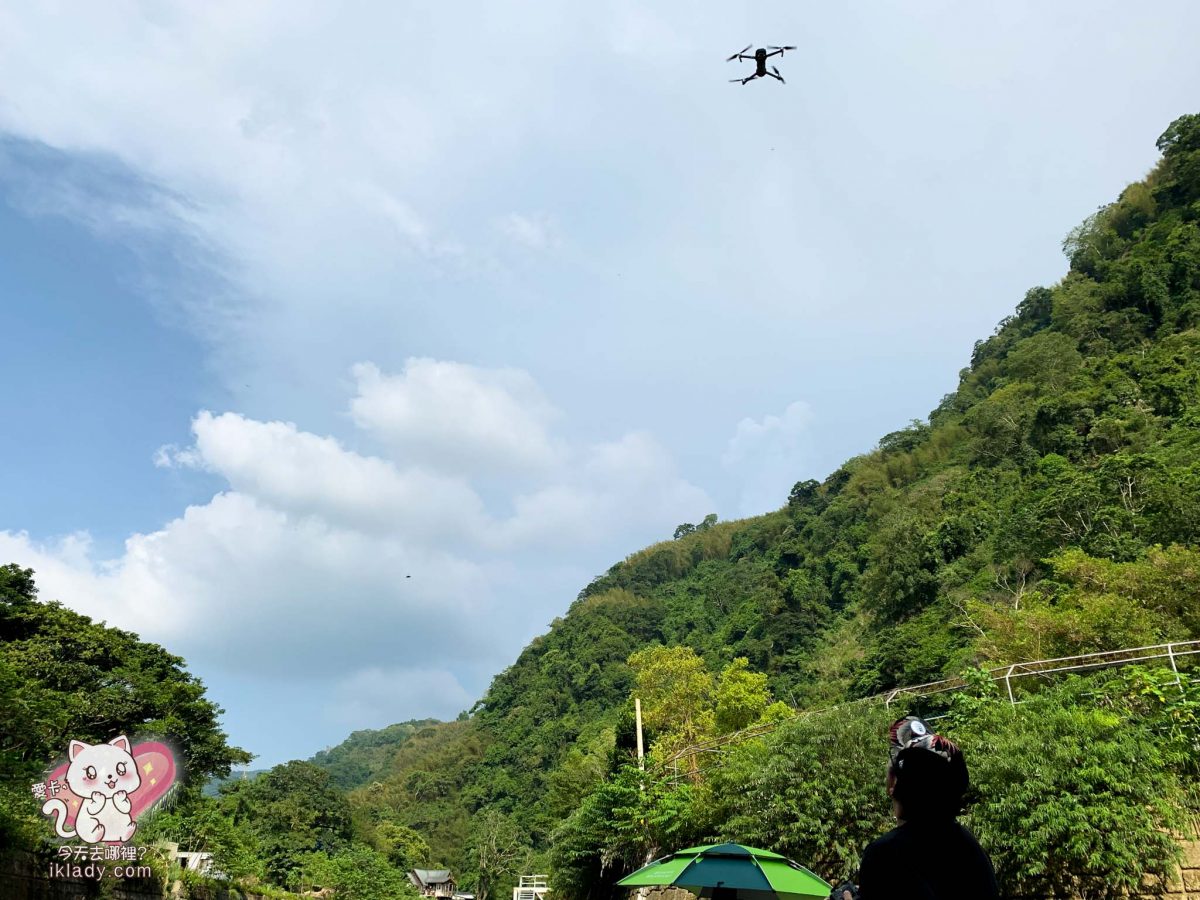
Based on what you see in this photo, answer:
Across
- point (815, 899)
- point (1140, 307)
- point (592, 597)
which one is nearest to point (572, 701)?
point (592, 597)

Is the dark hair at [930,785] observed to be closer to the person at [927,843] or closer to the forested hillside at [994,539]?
the person at [927,843]

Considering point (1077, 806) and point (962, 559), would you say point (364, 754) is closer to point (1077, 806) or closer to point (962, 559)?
point (962, 559)

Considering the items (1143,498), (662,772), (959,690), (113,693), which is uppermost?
(1143,498)

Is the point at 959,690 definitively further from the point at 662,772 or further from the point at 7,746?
the point at 7,746

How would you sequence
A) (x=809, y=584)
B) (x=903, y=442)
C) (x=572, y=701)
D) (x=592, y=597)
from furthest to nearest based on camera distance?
(x=592, y=597), (x=572, y=701), (x=903, y=442), (x=809, y=584)

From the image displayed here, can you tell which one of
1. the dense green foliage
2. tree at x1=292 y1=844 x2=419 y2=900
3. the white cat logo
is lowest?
tree at x1=292 y1=844 x2=419 y2=900

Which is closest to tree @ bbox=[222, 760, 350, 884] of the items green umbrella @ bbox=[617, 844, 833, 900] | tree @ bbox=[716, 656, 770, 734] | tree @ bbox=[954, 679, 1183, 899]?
tree @ bbox=[716, 656, 770, 734]

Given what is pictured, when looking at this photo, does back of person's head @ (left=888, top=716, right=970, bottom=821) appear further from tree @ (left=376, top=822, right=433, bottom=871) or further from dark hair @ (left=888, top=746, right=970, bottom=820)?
tree @ (left=376, top=822, right=433, bottom=871)
